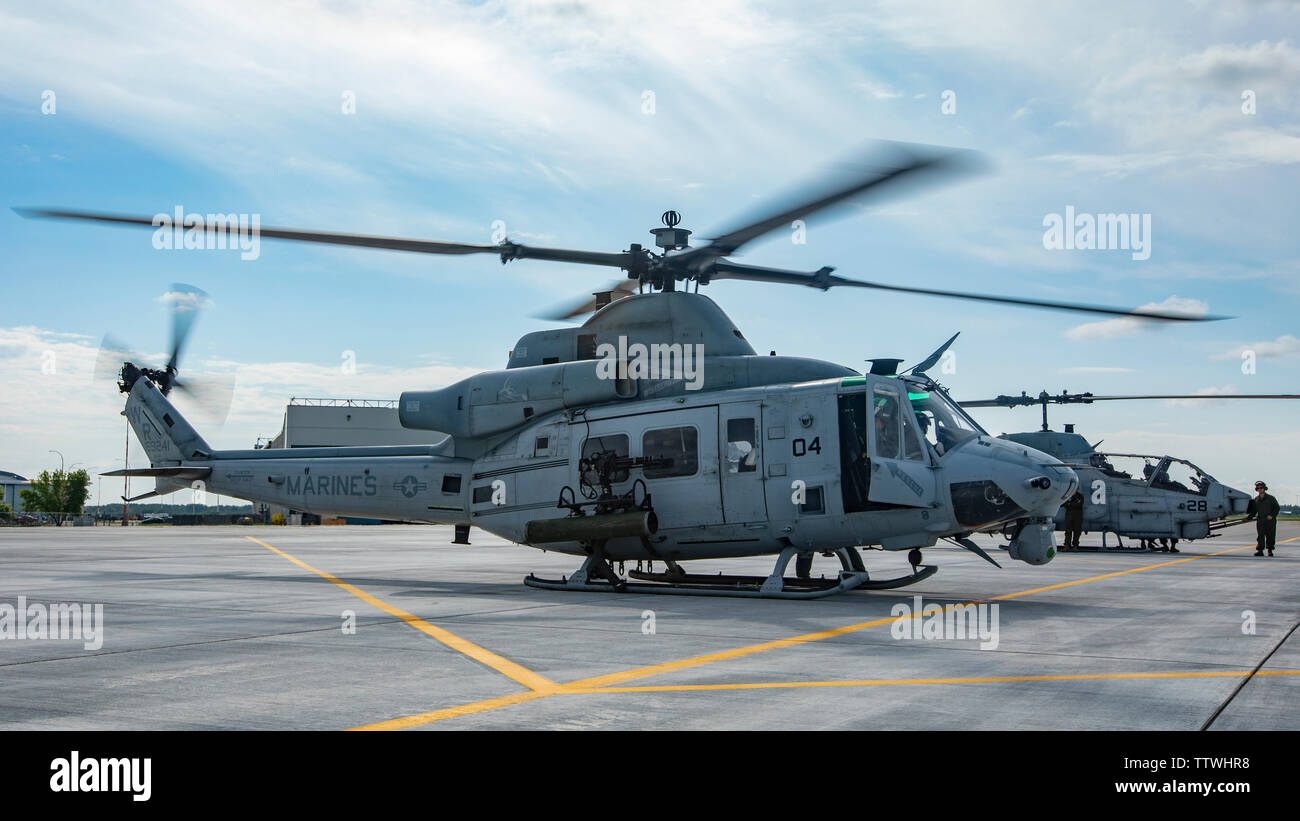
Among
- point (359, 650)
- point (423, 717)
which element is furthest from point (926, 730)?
point (359, 650)

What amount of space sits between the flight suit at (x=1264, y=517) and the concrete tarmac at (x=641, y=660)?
39.3 ft

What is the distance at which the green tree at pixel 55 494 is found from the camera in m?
121

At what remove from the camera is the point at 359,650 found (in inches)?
317

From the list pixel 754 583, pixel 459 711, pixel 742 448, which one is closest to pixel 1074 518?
pixel 754 583

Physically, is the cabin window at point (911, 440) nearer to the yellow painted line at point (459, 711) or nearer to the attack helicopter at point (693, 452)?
the attack helicopter at point (693, 452)

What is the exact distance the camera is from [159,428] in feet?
62.8

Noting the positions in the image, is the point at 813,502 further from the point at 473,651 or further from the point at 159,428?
the point at 159,428

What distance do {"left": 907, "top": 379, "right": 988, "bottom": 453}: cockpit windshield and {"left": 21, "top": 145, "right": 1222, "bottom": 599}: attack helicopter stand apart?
0.9 inches

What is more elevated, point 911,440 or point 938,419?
point 938,419

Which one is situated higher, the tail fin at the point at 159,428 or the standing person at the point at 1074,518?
the tail fin at the point at 159,428

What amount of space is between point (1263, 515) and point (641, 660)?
24.1 metres

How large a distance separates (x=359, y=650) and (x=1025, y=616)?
7.01m

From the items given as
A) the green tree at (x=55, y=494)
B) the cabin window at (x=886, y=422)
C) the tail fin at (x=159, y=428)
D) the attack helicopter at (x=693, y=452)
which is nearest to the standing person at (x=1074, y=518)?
the attack helicopter at (x=693, y=452)
